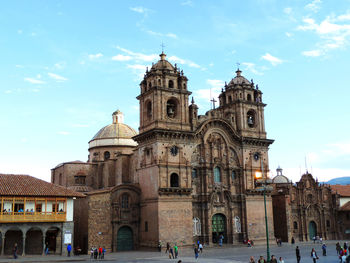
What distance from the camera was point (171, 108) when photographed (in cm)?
4634

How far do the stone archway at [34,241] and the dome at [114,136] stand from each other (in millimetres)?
21602

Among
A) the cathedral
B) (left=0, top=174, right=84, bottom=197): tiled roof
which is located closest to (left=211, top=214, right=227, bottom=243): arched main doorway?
the cathedral

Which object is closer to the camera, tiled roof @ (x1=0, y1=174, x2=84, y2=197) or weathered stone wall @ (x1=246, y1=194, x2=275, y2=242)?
tiled roof @ (x1=0, y1=174, x2=84, y2=197)

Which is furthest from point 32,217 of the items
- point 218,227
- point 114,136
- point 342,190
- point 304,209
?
point 342,190

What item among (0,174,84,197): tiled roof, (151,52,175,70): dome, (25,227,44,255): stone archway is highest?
(151,52,175,70): dome

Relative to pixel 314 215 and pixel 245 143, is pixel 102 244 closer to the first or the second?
pixel 245 143

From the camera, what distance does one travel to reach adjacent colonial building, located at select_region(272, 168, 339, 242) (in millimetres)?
52406

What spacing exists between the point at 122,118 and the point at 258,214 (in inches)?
1080

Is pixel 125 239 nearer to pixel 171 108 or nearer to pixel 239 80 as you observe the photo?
pixel 171 108

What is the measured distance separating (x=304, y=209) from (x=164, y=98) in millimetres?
26185

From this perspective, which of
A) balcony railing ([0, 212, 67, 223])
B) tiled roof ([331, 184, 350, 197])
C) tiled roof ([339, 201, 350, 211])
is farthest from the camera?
tiled roof ([331, 184, 350, 197])

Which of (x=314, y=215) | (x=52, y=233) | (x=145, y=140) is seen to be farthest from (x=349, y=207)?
(x=52, y=233)

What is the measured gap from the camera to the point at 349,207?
57875 millimetres

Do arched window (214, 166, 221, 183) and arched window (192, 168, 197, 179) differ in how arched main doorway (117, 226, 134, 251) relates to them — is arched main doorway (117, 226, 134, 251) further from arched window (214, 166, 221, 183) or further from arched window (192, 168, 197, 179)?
arched window (214, 166, 221, 183)
